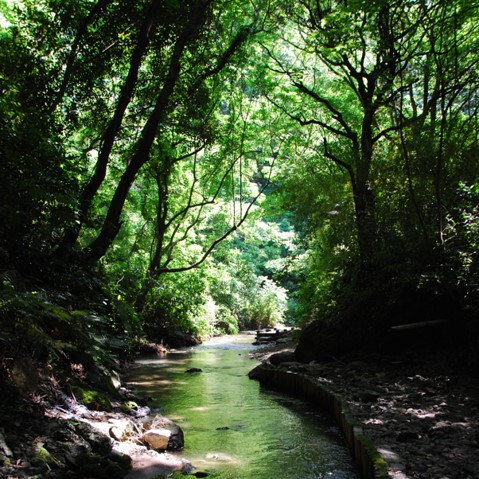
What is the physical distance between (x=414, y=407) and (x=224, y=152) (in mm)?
12575

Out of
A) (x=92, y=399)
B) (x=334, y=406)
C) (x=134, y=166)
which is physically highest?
(x=134, y=166)

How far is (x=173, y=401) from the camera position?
8.55 metres

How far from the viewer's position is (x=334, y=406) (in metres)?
6.82

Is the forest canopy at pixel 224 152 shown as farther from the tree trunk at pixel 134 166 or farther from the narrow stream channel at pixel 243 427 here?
the narrow stream channel at pixel 243 427

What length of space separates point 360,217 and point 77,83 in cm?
708

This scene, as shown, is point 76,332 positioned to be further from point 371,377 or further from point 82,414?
point 371,377

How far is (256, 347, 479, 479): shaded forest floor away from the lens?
157 inches

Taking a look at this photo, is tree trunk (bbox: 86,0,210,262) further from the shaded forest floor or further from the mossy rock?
the shaded forest floor

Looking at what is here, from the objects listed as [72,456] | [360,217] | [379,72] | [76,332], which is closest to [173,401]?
[76,332]

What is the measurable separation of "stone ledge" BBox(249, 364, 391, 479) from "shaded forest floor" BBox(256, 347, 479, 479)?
124mm

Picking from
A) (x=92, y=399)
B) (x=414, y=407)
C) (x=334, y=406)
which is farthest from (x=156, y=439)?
(x=414, y=407)

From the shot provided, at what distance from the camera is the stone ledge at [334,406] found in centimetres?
405

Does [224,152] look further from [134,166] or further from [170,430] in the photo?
[170,430]

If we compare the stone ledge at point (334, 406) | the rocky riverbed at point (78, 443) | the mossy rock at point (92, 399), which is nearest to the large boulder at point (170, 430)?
the rocky riverbed at point (78, 443)
